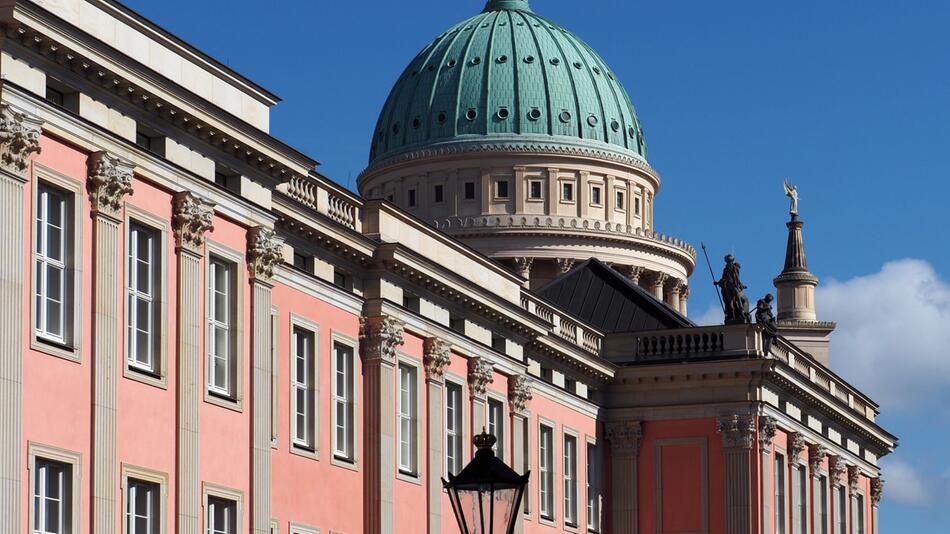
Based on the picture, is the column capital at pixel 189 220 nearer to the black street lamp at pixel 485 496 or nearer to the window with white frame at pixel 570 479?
the black street lamp at pixel 485 496

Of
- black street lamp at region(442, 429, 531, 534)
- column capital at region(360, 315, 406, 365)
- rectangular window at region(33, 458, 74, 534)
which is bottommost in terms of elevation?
black street lamp at region(442, 429, 531, 534)

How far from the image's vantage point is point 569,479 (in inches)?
2872

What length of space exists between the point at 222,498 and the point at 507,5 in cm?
8186

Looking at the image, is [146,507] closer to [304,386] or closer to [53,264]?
[53,264]

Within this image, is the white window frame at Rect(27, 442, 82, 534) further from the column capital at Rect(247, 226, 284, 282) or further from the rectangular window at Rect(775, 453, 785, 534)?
the rectangular window at Rect(775, 453, 785, 534)

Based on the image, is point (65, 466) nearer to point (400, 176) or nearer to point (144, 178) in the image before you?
point (144, 178)

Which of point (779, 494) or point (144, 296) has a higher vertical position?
point (779, 494)

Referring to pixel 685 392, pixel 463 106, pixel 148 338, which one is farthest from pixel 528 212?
pixel 148 338

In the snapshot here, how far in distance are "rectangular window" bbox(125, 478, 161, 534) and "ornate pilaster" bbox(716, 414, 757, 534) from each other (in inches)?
1389

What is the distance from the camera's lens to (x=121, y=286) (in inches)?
1662

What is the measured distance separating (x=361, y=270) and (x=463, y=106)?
5860 centimetres

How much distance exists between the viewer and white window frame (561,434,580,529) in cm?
7225

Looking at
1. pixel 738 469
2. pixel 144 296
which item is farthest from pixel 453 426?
pixel 144 296

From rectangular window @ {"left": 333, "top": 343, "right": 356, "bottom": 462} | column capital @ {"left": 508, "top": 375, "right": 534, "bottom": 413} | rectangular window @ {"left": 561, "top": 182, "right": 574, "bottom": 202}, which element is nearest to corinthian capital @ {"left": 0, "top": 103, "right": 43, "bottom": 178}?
rectangular window @ {"left": 333, "top": 343, "right": 356, "bottom": 462}
